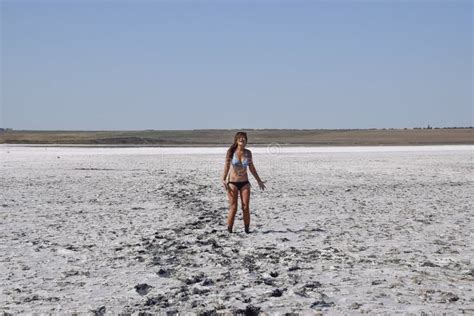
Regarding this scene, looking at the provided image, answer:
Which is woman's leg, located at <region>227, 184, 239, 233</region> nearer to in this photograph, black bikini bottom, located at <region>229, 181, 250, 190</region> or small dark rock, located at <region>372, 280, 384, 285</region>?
black bikini bottom, located at <region>229, 181, 250, 190</region>

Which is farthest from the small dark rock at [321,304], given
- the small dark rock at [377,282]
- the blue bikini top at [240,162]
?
the blue bikini top at [240,162]

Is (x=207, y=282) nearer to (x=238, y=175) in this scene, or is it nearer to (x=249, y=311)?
(x=249, y=311)

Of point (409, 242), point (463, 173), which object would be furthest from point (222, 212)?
point (463, 173)

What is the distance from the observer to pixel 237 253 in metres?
8.54

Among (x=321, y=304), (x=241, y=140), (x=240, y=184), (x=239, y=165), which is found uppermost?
(x=241, y=140)

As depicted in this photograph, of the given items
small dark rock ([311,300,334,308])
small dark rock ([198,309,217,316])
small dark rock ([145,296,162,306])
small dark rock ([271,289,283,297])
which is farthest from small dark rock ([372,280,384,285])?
small dark rock ([145,296,162,306])

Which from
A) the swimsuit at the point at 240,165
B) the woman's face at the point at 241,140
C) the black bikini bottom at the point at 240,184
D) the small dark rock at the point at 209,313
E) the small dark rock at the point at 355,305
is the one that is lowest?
the small dark rock at the point at 355,305

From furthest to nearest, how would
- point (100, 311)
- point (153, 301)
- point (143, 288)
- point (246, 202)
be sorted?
1. point (246, 202)
2. point (143, 288)
3. point (153, 301)
4. point (100, 311)

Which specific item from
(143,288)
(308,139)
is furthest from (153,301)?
(308,139)

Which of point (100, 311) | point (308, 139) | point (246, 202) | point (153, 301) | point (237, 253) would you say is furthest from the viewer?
point (308, 139)

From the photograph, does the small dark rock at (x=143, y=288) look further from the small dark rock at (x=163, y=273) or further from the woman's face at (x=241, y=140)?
the woman's face at (x=241, y=140)

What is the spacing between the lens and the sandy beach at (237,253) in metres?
6.11

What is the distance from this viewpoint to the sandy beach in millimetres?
6105

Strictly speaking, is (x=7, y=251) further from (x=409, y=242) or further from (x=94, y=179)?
(x=94, y=179)
